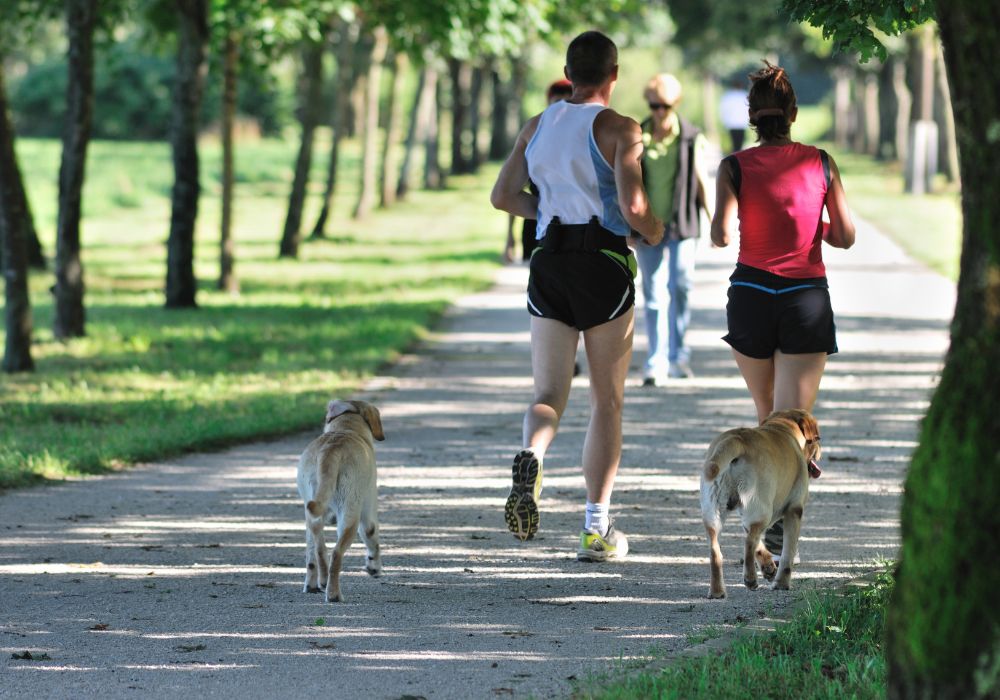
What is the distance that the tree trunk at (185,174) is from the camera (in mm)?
17703

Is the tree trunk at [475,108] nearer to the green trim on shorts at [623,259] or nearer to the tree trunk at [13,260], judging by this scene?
the tree trunk at [13,260]

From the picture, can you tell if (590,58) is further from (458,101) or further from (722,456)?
(458,101)

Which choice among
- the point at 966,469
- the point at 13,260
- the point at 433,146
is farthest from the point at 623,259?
the point at 433,146

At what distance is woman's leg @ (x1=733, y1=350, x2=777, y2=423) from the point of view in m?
6.64

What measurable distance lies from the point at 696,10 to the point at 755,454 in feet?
163

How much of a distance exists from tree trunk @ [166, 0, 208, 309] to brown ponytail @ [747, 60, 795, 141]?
40.4ft

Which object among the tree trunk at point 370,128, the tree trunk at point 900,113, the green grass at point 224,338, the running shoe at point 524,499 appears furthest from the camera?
the tree trunk at point 900,113

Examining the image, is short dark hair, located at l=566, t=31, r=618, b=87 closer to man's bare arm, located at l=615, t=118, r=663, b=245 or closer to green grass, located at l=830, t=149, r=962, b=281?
man's bare arm, located at l=615, t=118, r=663, b=245

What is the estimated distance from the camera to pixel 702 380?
40.3 feet

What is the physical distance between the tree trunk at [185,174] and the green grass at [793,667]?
44.0ft

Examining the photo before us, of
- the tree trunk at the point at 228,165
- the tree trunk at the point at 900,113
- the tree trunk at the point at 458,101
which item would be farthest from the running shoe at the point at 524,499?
the tree trunk at the point at 900,113

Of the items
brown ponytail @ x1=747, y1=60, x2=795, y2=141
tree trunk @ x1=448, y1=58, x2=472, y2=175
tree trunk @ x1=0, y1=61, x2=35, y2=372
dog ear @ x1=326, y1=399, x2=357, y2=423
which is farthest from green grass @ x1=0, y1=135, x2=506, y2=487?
tree trunk @ x1=448, y1=58, x2=472, y2=175

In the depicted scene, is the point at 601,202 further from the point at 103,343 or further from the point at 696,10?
the point at 696,10

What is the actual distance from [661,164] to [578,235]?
512cm
